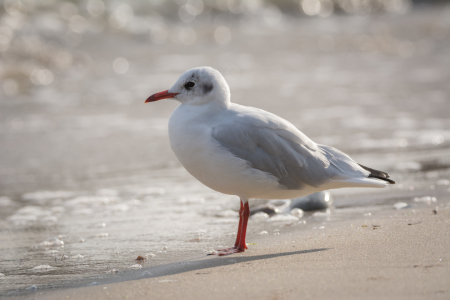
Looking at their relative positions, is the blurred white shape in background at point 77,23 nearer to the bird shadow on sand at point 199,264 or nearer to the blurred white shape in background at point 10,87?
the blurred white shape in background at point 10,87

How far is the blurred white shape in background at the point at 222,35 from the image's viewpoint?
1842 centimetres

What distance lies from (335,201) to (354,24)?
19.9 m

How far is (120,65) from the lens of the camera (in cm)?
1418

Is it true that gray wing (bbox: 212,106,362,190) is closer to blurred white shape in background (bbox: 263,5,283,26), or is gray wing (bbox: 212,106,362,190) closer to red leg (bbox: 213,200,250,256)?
red leg (bbox: 213,200,250,256)

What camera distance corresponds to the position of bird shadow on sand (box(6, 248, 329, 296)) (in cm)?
312

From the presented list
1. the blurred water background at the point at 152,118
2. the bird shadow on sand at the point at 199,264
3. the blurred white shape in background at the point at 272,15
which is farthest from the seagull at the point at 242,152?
the blurred white shape in background at the point at 272,15

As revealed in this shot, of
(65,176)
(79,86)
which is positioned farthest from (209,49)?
(65,176)

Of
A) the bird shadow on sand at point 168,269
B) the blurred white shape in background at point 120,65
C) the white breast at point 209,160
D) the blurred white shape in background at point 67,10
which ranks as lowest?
the bird shadow on sand at point 168,269

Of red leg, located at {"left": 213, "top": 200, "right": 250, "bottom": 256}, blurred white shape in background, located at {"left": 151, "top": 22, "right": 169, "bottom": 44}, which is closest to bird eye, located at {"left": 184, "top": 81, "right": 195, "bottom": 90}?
red leg, located at {"left": 213, "top": 200, "right": 250, "bottom": 256}

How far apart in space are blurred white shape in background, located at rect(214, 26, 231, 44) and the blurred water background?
0.24ft

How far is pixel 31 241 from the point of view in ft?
13.6

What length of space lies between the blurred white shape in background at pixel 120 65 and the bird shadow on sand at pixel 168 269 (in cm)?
1040

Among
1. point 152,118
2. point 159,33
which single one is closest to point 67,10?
point 159,33

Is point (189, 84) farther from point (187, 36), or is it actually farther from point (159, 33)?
point (159, 33)
